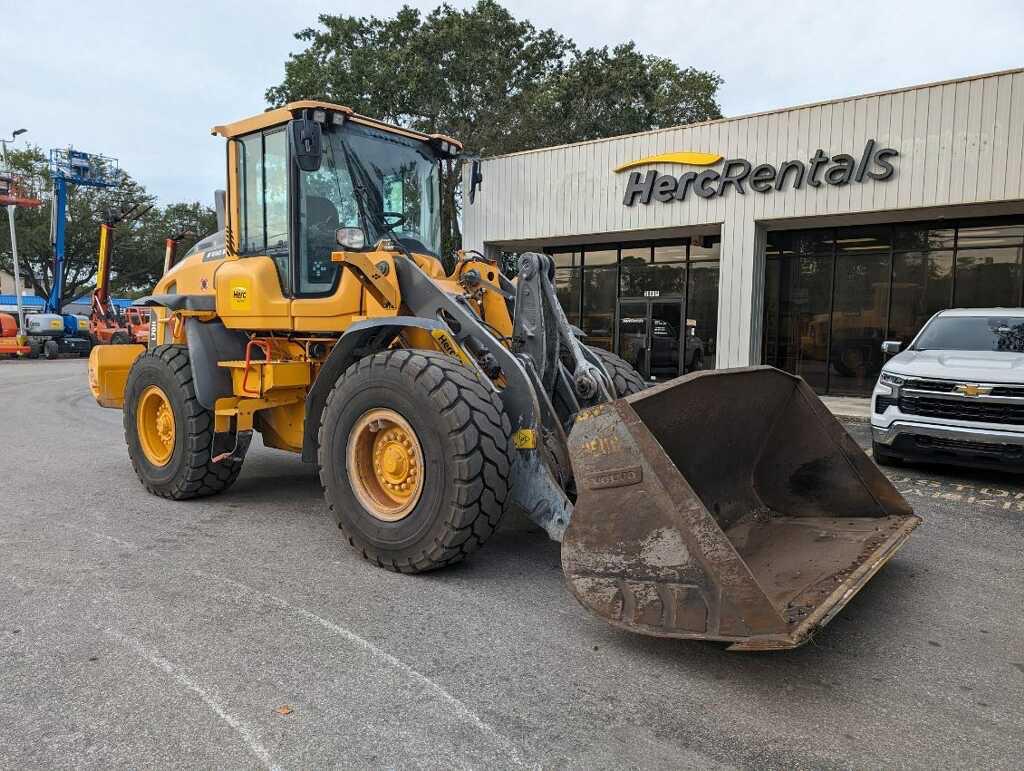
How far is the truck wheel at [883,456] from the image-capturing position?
764cm

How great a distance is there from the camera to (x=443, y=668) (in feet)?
10.1

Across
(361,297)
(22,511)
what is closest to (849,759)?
(361,297)

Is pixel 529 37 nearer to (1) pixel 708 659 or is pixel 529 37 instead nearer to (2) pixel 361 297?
(2) pixel 361 297

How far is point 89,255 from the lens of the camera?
41.5 meters

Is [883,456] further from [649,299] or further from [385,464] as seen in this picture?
[649,299]

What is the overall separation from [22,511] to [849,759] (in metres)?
5.69

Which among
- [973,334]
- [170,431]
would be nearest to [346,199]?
[170,431]

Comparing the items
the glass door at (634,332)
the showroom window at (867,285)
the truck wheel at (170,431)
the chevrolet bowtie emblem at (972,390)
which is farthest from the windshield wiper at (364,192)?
the glass door at (634,332)

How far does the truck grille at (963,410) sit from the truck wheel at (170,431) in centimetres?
629

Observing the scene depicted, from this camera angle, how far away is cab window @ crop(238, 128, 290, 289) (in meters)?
5.45

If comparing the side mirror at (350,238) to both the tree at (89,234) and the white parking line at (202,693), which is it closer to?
the white parking line at (202,693)

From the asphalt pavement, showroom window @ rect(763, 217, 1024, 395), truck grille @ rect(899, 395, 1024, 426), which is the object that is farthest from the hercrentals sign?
the asphalt pavement

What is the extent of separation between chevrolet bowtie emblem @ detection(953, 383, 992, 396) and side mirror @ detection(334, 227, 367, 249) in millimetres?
5631

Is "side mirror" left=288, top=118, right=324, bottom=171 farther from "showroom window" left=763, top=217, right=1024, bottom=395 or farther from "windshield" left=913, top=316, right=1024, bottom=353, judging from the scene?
"showroom window" left=763, top=217, right=1024, bottom=395
